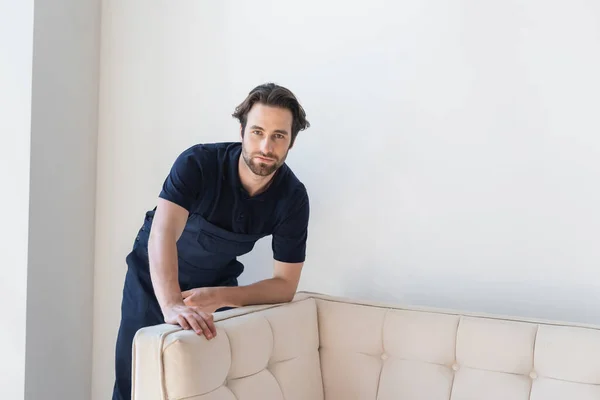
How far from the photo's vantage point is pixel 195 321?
4.54 ft

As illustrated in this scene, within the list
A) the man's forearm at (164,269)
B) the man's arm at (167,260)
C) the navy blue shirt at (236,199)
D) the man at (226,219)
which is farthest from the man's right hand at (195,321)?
the navy blue shirt at (236,199)

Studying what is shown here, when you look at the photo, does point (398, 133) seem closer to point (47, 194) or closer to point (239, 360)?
point (239, 360)

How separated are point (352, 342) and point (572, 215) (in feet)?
2.29

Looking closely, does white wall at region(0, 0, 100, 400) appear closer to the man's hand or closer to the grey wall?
the grey wall

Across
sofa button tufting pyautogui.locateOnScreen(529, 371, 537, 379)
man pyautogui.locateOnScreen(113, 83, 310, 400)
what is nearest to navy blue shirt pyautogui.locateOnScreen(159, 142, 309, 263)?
man pyautogui.locateOnScreen(113, 83, 310, 400)

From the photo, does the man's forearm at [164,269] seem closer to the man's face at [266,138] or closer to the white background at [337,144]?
the man's face at [266,138]

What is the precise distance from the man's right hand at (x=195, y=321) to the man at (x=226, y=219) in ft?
0.74

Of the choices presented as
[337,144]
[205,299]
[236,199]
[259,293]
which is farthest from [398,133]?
[205,299]

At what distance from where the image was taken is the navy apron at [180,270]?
1.87 m

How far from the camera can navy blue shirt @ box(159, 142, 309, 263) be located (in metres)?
1.77

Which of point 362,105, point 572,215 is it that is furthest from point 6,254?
point 572,215

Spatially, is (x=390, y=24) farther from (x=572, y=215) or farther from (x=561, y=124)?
(x=572, y=215)

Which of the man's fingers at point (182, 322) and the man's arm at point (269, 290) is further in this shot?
the man's arm at point (269, 290)

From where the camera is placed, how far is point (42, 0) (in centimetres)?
218
